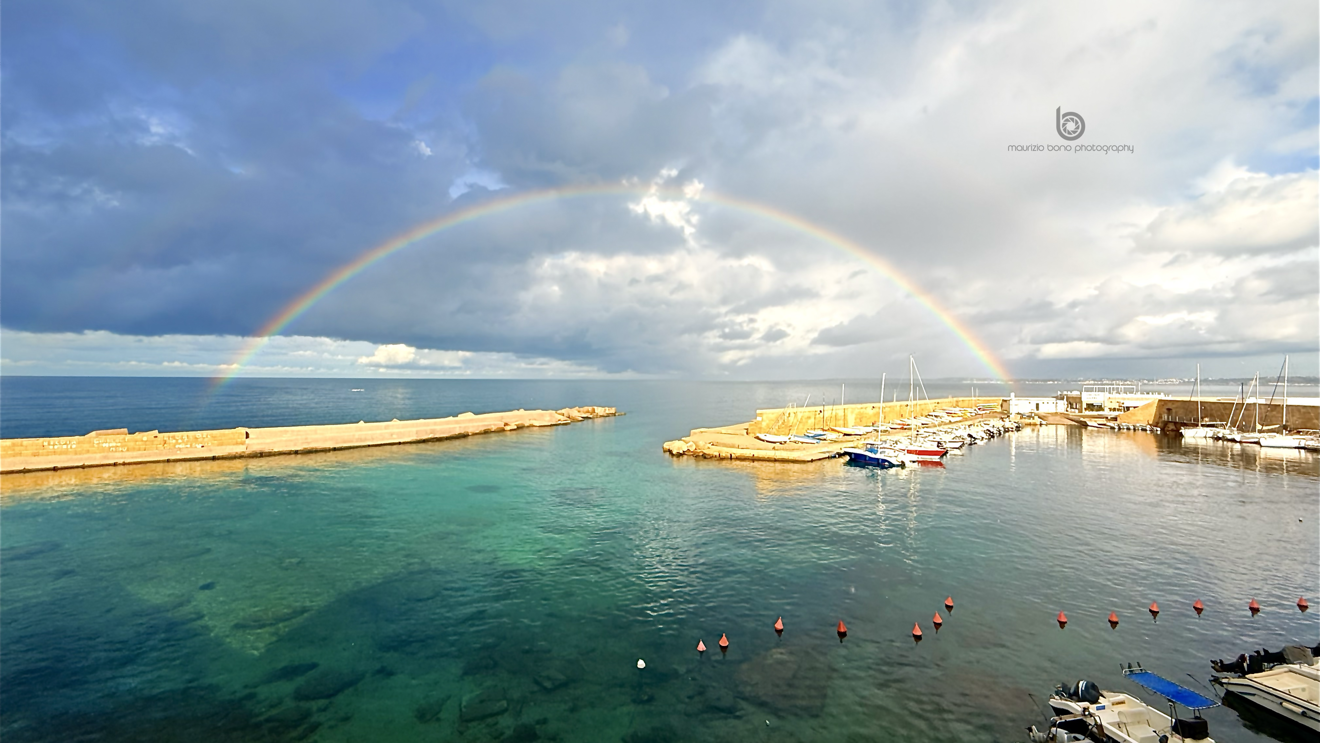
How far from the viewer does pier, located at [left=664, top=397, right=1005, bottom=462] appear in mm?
69688

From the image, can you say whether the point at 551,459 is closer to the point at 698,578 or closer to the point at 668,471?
the point at 668,471

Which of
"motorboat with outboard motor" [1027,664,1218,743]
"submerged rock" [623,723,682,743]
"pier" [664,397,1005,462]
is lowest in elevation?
"submerged rock" [623,723,682,743]

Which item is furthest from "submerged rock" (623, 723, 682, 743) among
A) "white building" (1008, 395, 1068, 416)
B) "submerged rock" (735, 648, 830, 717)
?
"white building" (1008, 395, 1068, 416)

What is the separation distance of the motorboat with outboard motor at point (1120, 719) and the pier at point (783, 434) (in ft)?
166

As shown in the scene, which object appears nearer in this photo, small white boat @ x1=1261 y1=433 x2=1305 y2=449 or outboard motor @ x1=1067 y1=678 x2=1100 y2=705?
outboard motor @ x1=1067 y1=678 x2=1100 y2=705

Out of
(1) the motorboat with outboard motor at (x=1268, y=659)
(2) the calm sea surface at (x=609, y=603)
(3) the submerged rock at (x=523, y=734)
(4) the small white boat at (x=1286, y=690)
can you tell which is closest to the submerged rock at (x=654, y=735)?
(2) the calm sea surface at (x=609, y=603)

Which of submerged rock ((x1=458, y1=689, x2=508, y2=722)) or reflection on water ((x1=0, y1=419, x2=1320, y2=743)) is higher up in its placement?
reflection on water ((x1=0, y1=419, x2=1320, y2=743))

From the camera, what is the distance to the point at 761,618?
79.2 feet

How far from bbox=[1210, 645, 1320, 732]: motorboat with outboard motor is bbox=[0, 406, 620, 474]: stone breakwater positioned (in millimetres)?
85069

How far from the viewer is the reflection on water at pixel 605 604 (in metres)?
17.7

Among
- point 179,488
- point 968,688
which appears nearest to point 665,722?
point 968,688

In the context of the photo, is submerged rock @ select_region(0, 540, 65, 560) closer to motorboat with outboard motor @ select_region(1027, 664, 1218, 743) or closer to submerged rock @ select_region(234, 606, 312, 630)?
submerged rock @ select_region(234, 606, 312, 630)

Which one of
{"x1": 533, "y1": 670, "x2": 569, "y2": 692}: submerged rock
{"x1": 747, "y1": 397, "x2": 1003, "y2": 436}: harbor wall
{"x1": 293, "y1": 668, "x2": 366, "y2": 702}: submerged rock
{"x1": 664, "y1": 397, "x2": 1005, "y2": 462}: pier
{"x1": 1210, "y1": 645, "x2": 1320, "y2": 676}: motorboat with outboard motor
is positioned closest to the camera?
{"x1": 293, "y1": 668, "x2": 366, "y2": 702}: submerged rock

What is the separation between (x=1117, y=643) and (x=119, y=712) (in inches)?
1428
